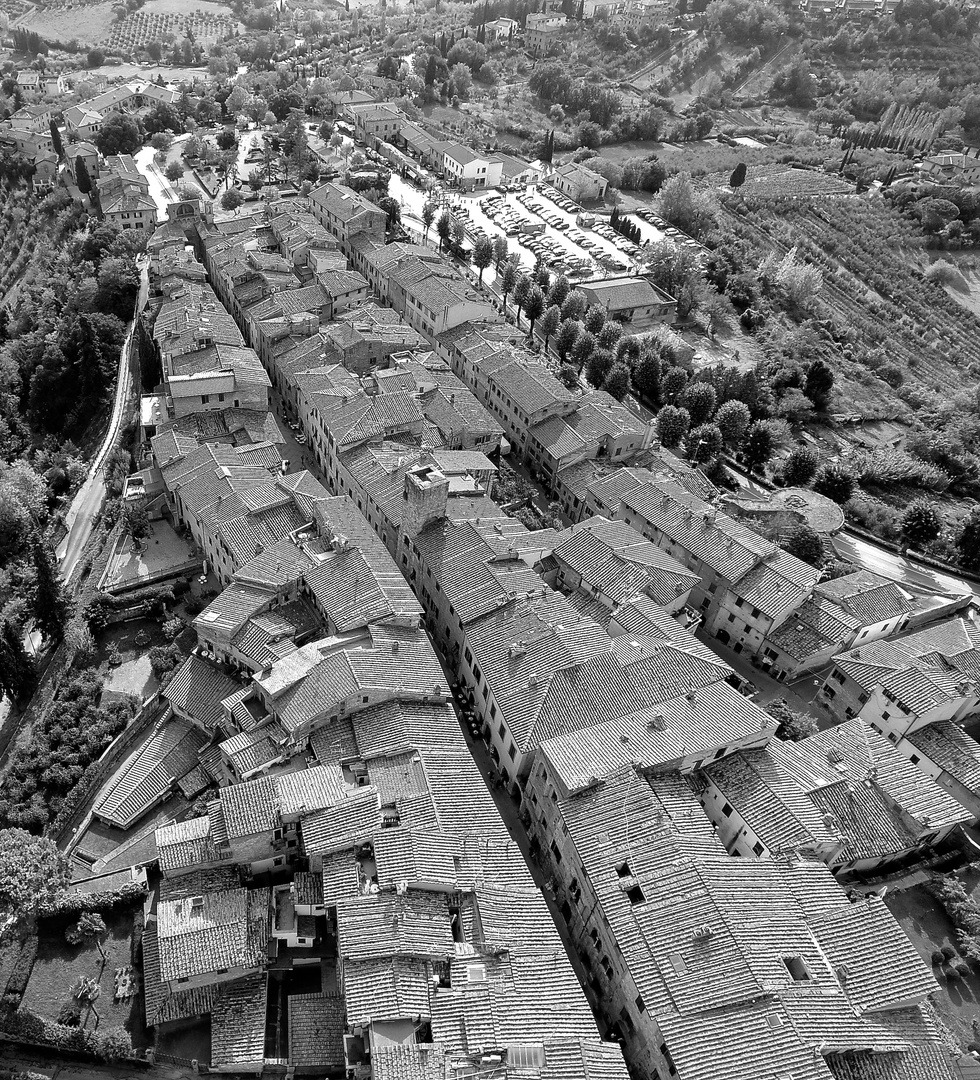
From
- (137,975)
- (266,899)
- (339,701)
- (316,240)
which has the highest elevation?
(316,240)

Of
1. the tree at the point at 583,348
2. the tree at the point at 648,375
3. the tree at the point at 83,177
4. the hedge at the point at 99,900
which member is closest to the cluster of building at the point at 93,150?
the tree at the point at 83,177

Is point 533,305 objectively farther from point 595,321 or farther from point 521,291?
point 595,321

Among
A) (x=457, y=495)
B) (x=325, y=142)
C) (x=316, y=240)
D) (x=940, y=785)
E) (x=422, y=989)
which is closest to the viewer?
(x=422, y=989)

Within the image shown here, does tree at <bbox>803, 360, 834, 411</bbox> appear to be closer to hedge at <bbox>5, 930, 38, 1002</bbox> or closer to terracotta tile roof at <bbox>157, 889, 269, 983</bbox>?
terracotta tile roof at <bbox>157, 889, 269, 983</bbox>

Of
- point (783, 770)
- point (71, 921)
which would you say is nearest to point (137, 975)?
point (71, 921)

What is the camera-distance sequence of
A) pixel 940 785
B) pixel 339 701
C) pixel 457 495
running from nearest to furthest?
pixel 339 701
pixel 940 785
pixel 457 495

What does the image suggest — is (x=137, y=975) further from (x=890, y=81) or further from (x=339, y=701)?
(x=890, y=81)
